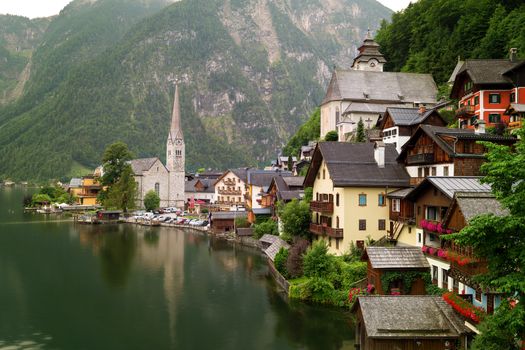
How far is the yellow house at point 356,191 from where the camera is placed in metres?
38.4

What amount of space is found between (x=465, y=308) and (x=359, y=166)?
18.2 meters

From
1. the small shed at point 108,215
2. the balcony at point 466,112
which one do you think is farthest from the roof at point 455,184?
the small shed at point 108,215

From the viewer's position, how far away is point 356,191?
126ft

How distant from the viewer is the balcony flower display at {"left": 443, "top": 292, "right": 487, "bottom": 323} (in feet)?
70.9

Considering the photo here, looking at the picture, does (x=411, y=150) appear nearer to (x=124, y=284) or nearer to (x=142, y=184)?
(x=124, y=284)

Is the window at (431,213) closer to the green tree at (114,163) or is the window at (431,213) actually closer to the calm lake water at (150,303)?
the calm lake water at (150,303)

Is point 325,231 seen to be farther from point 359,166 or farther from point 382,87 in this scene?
point 382,87

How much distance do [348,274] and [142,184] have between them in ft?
273

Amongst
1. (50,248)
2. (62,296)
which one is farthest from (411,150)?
(50,248)

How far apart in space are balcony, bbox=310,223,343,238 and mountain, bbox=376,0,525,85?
30933mm

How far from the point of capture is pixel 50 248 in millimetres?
61000

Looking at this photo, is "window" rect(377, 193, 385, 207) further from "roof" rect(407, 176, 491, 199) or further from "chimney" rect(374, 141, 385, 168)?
"roof" rect(407, 176, 491, 199)

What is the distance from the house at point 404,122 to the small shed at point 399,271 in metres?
15.8

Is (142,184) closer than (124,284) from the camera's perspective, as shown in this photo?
No
